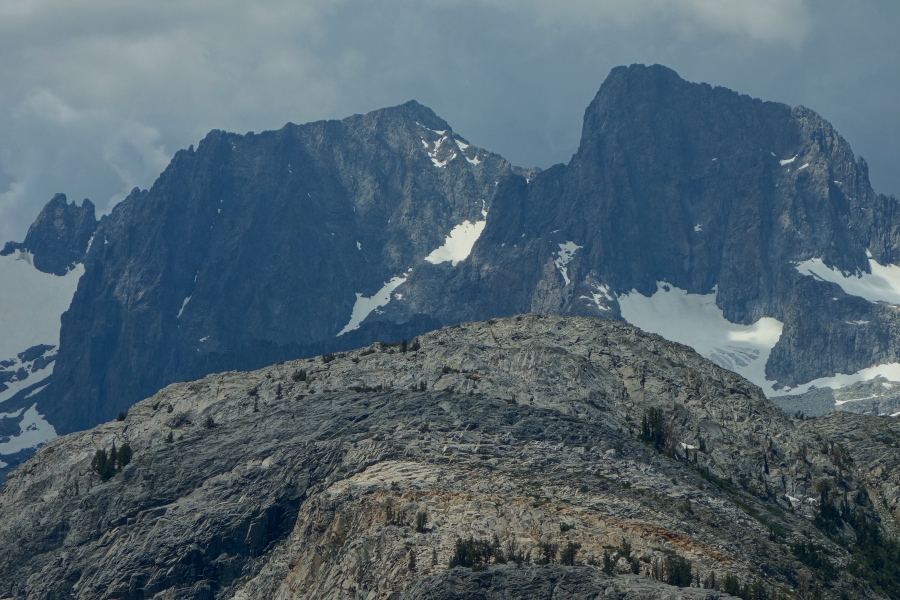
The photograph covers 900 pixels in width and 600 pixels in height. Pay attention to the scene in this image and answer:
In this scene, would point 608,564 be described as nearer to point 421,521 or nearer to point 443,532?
point 443,532

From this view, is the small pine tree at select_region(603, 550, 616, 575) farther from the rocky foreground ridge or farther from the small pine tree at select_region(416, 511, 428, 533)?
the small pine tree at select_region(416, 511, 428, 533)

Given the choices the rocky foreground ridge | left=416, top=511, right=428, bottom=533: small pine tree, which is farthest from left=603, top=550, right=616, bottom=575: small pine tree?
left=416, top=511, right=428, bottom=533: small pine tree

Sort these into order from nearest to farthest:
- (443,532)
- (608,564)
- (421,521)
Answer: (608,564)
(443,532)
(421,521)

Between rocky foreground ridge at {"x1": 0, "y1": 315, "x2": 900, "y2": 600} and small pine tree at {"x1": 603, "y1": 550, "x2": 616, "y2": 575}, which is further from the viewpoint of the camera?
rocky foreground ridge at {"x1": 0, "y1": 315, "x2": 900, "y2": 600}

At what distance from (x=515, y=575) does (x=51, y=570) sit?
63.2 meters

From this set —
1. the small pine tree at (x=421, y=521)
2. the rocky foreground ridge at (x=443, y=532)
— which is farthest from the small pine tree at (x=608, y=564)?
the small pine tree at (x=421, y=521)

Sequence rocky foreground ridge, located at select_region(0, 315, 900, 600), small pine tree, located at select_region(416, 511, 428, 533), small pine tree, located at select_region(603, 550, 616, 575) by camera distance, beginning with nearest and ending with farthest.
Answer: small pine tree, located at select_region(603, 550, 616, 575)
rocky foreground ridge, located at select_region(0, 315, 900, 600)
small pine tree, located at select_region(416, 511, 428, 533)

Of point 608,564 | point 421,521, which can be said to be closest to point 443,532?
point 421,521

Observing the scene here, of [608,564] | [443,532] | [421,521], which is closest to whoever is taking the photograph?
[608,564]

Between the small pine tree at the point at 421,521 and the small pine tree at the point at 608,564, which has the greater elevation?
the small pine tree at the point at 421,521

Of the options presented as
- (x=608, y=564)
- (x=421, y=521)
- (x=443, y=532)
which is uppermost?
(x=421, y=521)

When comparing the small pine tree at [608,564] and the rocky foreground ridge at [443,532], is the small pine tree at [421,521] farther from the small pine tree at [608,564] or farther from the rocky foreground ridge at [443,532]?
the small pine tree at [608,564]

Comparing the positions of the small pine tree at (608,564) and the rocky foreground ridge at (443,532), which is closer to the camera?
the small pine tree at (608,564)

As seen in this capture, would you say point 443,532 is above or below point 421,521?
below
